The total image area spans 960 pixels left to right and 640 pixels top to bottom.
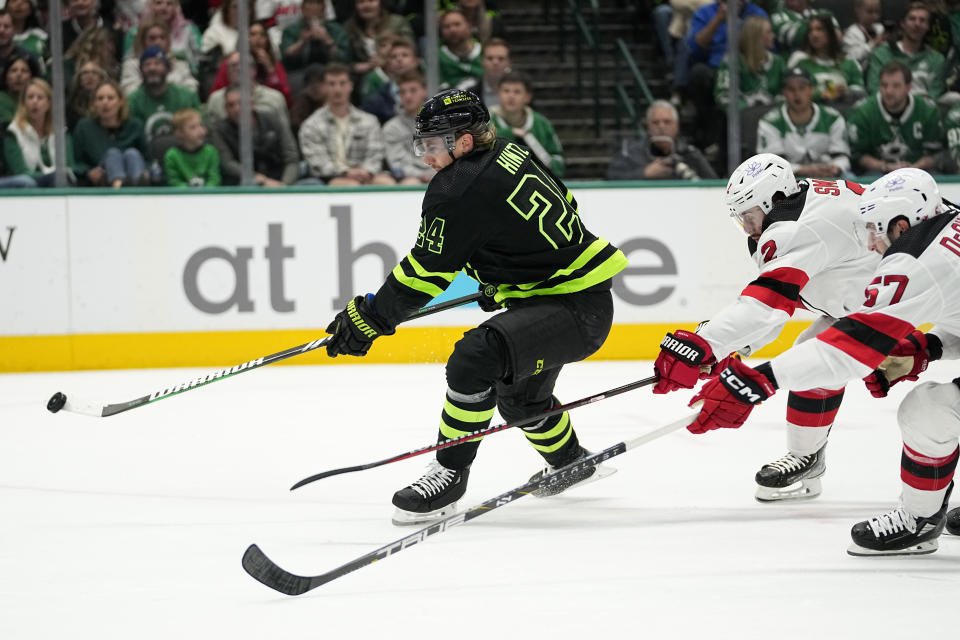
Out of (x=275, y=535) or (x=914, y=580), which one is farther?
(x=275, y=535)

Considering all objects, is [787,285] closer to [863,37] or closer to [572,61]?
[863,37]

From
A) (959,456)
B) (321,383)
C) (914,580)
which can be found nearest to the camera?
(914,580)

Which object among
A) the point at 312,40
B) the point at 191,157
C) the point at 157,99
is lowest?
the point at 191,157

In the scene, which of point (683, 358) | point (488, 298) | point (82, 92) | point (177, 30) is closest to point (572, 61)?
point (177, 30)

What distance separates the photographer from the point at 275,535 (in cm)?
351

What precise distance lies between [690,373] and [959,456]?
743 mm

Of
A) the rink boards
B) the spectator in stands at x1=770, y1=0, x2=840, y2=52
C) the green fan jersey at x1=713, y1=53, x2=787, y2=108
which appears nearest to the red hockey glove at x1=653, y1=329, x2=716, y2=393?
the rink boards

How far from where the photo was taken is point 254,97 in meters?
7.13

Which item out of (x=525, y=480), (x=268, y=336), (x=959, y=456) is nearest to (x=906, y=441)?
(x=959, y=456)

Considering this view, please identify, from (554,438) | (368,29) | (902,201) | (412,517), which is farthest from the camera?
(368,29)

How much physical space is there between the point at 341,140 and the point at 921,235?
484 cm

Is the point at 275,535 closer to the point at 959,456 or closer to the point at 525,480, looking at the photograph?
the point at 525,480

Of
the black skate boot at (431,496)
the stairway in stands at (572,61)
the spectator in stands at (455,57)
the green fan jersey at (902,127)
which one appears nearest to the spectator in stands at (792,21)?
the green fan jersey at (902,127)

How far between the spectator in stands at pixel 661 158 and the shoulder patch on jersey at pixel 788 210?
362 centimetres
